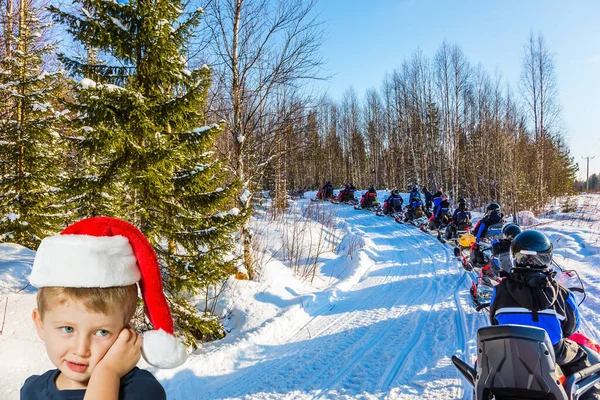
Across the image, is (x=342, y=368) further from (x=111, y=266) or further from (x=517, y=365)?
(x=111, y=266)

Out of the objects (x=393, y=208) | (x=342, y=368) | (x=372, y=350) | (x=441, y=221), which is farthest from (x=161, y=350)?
(x=393, y=208)

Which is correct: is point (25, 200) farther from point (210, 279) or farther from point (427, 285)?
point (427, 285)

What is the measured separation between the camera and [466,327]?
5.44 m

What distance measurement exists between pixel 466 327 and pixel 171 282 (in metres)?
4.25

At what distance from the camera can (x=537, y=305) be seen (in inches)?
118

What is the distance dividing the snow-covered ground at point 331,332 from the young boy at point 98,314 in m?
3.23

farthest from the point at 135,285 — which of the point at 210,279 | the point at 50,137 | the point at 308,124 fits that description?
the point at 50,137

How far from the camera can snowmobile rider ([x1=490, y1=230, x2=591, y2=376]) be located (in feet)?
9.70

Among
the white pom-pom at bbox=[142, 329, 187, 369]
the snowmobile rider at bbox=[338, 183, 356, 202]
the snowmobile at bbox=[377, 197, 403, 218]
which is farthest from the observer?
the snowmobile rider at bbox=[338, 183, 356, 202]

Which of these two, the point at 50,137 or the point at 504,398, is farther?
the point at 50,137

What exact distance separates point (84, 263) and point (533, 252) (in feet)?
11.4

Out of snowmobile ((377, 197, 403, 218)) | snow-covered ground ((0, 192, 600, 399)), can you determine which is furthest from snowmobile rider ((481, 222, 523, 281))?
snowmobile ((377, 197, 403, 218))

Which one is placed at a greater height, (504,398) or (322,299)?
(504,398)

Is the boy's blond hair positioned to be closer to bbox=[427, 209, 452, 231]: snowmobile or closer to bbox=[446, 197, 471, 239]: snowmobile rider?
bbox=[446, 197, 471, 239]: snowmobile rider
